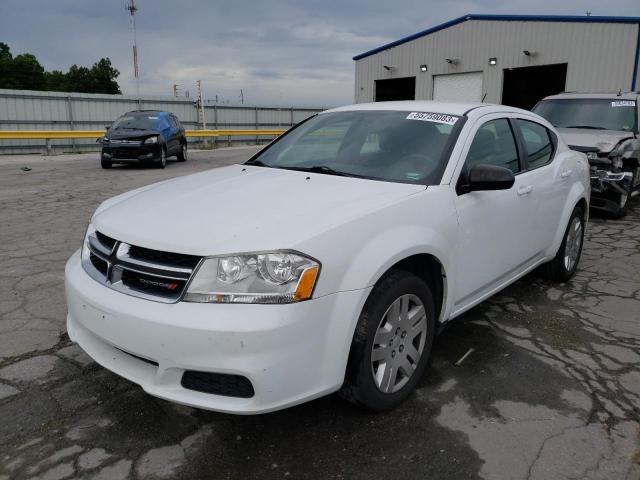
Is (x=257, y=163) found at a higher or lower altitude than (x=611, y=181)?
higher

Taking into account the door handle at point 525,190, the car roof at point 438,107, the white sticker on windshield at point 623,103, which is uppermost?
the white sticker on windshield at point 623,103

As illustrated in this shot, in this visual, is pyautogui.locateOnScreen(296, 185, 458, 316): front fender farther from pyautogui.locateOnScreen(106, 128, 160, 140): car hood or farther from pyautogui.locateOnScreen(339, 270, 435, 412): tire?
pyautogui.locateOnScreen(106, 128, 160, 140): car hood

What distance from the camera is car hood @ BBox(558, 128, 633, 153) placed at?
761 centimetres

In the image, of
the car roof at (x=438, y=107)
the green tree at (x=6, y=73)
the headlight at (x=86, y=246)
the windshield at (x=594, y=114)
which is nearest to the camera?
the headlight at (x=86, y=246)

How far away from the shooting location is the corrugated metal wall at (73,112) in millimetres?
20688

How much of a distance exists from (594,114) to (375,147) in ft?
22.6

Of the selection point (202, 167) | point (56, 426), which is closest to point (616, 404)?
point (56, 426)

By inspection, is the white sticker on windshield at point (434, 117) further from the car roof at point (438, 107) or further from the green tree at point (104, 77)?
the green tree at point (104, 77)

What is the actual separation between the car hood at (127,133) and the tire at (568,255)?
39.9 ft

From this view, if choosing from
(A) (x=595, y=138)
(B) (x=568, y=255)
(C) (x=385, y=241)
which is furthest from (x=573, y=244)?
(A) (x=595, y=138)

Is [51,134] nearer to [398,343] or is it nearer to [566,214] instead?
[566,214]

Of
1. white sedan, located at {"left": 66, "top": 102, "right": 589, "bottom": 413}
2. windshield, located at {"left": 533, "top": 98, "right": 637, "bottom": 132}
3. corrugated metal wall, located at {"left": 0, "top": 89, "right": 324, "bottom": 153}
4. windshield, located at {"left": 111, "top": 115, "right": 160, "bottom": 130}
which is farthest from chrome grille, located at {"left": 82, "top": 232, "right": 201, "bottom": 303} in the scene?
corrugated metal wall, located at {"left": 0, "top": 89, "right": 324, "bottom": 153}

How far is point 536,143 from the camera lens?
4.32 metres

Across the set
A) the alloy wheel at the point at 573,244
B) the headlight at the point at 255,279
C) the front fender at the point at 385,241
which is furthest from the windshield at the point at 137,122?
the headlight at the point at 255,279
